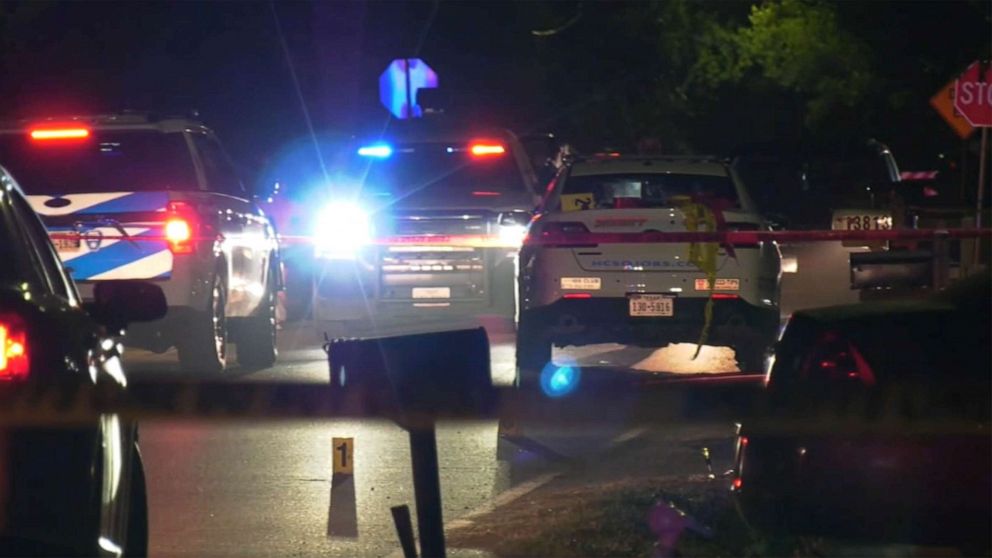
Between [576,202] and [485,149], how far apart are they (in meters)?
4.43

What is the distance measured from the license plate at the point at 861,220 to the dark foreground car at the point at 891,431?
1095 centimetres

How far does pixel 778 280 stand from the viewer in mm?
12695

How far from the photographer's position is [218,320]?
1360 cm

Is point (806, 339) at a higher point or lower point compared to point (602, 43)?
lower

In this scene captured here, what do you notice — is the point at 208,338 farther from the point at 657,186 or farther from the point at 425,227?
the point at 657,186

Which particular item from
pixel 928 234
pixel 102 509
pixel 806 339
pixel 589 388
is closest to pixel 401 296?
pixel 589 388

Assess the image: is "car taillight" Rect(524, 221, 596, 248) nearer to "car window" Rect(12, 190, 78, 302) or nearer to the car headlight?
the car headlight

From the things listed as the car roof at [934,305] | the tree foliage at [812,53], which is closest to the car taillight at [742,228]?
the car roof at [934,305]

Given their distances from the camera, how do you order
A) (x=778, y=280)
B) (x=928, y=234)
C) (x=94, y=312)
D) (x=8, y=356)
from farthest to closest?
(x=778, y=280) < (x=928, y=234) < (x=94, y=312) < (x=8, y=356)

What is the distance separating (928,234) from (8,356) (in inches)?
342

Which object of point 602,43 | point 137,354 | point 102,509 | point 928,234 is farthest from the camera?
point 602,43

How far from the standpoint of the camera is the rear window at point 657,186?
1306cm

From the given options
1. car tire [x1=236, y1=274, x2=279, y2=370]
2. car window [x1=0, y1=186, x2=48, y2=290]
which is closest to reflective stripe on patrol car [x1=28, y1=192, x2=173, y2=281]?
car tire [x1=236, y1=274, x2=279, y2=370]

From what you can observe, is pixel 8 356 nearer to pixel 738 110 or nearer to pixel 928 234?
pixel 928 234
